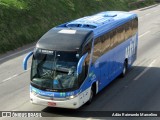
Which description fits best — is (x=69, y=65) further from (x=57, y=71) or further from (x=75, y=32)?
(x=75, y=32)

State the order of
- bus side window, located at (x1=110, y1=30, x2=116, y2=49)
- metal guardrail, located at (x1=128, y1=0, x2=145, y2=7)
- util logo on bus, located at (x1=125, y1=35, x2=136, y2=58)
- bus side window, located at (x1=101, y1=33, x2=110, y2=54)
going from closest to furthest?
bus side window, located at (x1=101, y1=33, x2=110, y2=54)
bus side window, located at (x1=110, y1=30, x2=116, y2=49)
util logo on bus, located at (x1=125, y1=35, x2=136, y2=58)
metal guardrail, located at (x1=128, y1=0, x2=145, y2=7)

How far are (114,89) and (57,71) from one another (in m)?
4.74

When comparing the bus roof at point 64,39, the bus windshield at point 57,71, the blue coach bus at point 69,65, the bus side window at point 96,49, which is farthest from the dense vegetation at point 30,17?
the bus windshield at point 57,71

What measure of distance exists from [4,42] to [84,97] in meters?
14.9

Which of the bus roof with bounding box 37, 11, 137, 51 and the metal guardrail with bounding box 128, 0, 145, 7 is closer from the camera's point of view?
the bus roof with bounding box 37, 11, 137, 51

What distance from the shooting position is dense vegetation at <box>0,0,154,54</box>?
30.7m

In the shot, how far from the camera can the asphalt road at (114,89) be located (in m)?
16.5

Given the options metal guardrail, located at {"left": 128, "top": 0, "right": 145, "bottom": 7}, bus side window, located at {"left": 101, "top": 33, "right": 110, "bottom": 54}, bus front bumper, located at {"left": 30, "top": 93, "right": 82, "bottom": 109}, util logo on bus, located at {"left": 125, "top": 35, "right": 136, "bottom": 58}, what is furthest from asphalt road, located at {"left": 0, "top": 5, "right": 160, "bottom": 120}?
metal guardrail, located at {"left": 128, "top": 0, "right": 145, "bottom": 7}

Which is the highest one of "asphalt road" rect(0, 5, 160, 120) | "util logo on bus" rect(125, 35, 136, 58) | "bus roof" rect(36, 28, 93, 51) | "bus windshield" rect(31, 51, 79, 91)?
"bus roof" rect(36, 28, 93, 51)

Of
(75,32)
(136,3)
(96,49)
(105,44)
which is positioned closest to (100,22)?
(105,44)

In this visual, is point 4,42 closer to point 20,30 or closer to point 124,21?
point 20,30

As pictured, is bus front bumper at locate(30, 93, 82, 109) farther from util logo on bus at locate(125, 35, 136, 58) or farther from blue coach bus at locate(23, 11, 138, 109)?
util logo on bus at locate(125, 35, 136, 58)

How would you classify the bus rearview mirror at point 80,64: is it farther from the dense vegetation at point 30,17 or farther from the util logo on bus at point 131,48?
Answer: the dense vegetation at point 30,17

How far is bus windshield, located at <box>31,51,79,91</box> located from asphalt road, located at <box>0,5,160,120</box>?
131 centimetres
